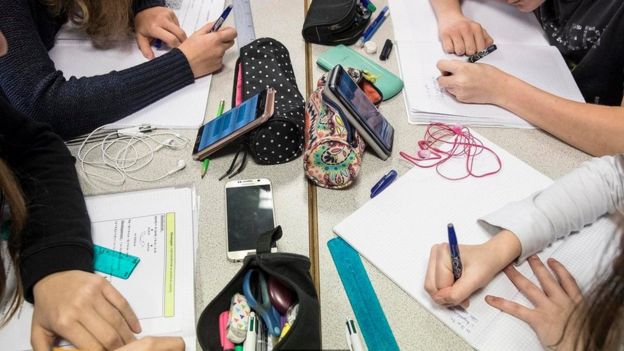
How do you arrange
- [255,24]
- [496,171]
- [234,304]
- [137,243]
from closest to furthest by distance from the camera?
[234,304]
[137,243]
[496,171]
[255,24]

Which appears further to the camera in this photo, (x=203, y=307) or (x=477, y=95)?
(x=477, y=95)

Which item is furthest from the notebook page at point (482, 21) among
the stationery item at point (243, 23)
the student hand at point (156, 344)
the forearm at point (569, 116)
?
the student hand at point (156, 344)

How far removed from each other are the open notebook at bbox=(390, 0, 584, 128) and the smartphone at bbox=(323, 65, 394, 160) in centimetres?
11

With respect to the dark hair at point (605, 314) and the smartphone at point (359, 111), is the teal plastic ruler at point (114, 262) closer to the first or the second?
the smartphone at point (359, 111)

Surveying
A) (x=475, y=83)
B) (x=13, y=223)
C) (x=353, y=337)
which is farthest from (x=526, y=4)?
(x=13, y=223)

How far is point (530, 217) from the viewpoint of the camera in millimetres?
742

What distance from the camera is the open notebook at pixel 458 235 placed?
2.20ft

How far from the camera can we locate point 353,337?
0.65 metres

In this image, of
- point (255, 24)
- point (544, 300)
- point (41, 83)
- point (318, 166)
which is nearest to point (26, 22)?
point (41, 83)

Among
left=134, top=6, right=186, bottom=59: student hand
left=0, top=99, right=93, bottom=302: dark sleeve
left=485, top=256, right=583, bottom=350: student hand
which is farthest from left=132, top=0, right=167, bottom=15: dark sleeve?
left=485, top=256, right=583, bottom=350: student hand

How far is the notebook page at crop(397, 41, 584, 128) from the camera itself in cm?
94

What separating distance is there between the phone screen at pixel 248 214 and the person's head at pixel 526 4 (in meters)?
0.77

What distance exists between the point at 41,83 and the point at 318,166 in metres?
0.54

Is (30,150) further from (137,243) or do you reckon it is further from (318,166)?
(318,166)
